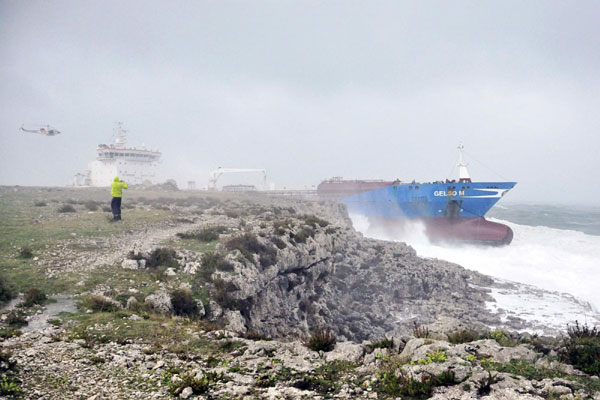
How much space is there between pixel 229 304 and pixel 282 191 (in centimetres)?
5658

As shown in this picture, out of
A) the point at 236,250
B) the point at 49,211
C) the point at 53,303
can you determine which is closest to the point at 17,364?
the point at 53,303

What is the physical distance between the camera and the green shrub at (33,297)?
884cm

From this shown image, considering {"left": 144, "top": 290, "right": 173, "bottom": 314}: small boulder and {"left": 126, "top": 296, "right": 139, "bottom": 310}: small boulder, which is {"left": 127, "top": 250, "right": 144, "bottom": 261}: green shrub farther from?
{"left": 126, "top": 296, "right": 139, "bottom": 310}: small boulder

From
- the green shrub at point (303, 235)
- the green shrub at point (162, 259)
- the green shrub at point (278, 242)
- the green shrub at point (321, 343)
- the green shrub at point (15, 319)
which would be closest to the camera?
the green shrub at point (321, 343)

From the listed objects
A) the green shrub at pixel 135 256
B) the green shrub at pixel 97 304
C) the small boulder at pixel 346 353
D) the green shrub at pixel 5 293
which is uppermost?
the green shrub at pixel 135 256

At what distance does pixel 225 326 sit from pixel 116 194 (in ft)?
40.8

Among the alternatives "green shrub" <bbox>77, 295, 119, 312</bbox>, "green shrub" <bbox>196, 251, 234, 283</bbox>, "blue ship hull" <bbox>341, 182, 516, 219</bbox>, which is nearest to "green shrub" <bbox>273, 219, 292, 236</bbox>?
"green shrub" <bbox>196, 251, 234, 283</bbox>

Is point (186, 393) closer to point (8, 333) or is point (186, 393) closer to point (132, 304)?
point (8, 333)

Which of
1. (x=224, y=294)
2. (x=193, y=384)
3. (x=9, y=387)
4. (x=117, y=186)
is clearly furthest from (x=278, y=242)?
(x=9, y=387)

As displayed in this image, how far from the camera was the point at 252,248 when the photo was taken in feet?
52.7

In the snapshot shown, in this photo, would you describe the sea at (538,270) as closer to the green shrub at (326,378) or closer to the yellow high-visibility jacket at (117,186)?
the green shrub at (326,378)

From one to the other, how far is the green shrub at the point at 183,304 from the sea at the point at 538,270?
15005 millimetres

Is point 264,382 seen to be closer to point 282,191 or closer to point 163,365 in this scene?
point 163,365

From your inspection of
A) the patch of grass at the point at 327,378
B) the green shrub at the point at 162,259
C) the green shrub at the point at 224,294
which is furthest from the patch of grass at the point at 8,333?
the patch of grass at the point at 327,378
